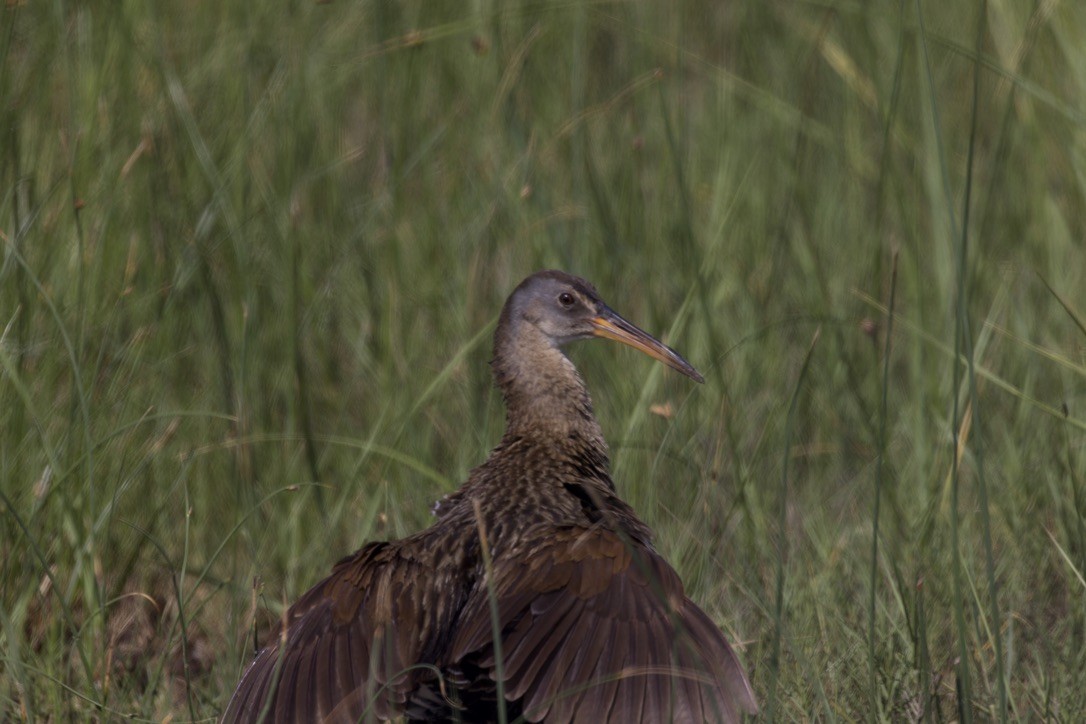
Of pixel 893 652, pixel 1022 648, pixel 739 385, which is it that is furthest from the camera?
pixel 739 385

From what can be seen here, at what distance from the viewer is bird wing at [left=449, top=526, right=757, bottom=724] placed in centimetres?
330

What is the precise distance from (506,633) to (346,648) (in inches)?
15.0

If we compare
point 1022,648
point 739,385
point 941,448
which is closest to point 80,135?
point 739,385

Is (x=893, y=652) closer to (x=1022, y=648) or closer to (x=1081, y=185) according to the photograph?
(x=1022, y=648)

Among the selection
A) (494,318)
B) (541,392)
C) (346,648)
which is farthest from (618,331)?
(346,648)

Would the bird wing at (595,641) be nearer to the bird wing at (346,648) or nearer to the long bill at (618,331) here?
the bird wing at (346,648)

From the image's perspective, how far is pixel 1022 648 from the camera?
13.7 ft

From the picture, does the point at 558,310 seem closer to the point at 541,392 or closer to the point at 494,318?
the point at 541,392

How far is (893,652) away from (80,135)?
2.84m

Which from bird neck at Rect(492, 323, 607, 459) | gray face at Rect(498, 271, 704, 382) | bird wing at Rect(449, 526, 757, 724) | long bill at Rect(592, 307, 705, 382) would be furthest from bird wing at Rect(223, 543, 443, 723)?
long bill at Rect(592, 307, 705, 382)

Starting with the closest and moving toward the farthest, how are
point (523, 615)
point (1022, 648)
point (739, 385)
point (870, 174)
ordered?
point (523, 615)
point (1022, 648)
point (739, 385)
point (870, 174)

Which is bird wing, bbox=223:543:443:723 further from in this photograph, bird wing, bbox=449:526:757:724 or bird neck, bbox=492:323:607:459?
bird neck, bbox=492:323:607:459

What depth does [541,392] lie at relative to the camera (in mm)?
4523

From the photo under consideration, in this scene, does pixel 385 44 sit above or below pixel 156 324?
above
